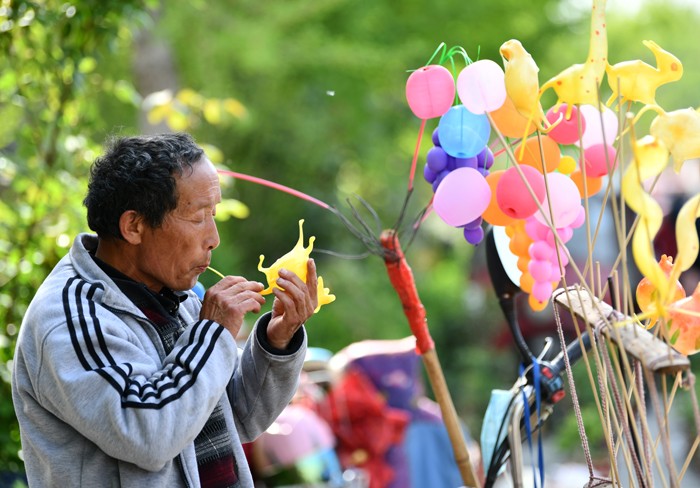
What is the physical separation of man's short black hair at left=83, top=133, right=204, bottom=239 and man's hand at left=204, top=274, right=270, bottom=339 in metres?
0.15

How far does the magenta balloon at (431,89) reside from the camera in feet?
6.26

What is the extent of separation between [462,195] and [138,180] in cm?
67

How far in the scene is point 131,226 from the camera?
1.60 metres

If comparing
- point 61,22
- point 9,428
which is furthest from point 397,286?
point 61,22

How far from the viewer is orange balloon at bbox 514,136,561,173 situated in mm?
1963

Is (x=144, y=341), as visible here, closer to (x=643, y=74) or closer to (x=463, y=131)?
(x=463, y=131)

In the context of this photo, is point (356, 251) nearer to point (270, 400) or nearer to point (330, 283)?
point (330, 283)

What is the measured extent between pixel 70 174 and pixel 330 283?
491 cm

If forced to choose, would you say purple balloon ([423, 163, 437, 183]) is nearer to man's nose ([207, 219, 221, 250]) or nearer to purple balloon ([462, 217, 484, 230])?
purple balloon ([462, 217, 484, 230])

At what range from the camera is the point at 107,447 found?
1426mm

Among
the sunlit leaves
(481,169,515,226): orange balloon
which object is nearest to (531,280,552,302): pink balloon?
(481,169,515,226): orange balloon

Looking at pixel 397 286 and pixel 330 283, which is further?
pixel 330 283

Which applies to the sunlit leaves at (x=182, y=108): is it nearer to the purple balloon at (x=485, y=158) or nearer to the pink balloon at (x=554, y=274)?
the purple balloon at (x=485, y=158)

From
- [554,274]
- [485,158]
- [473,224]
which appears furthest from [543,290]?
[485,158]
